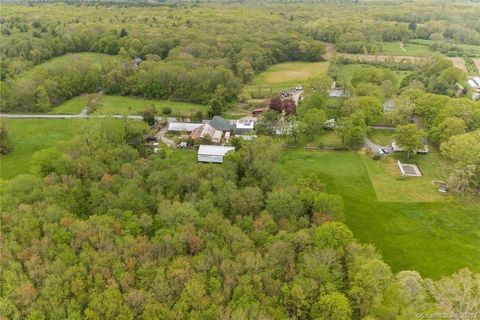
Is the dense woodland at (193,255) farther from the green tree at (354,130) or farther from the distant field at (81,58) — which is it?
the distant field at (81,58)

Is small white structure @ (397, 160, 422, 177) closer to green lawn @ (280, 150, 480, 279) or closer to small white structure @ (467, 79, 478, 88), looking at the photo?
green lawn @ (280, 150, 480, 279)

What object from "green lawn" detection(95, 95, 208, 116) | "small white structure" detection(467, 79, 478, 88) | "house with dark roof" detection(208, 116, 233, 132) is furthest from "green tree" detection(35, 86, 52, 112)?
"small white structure" detection(467, 79, 478, 88)

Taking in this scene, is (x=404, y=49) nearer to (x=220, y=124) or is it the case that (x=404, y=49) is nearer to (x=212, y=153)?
(x=220, y=124)

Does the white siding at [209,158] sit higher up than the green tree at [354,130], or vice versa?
the green tree at [354,130]

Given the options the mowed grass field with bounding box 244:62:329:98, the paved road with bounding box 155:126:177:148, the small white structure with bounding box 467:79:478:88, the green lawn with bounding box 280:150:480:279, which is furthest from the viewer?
the mowed grass field with bounding box 244:62:329:98

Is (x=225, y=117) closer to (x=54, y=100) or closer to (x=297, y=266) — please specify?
(x=54, y=100)

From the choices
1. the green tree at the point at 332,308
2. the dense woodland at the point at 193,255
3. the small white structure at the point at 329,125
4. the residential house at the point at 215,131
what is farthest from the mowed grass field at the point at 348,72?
the green tree at the point at 332,308
